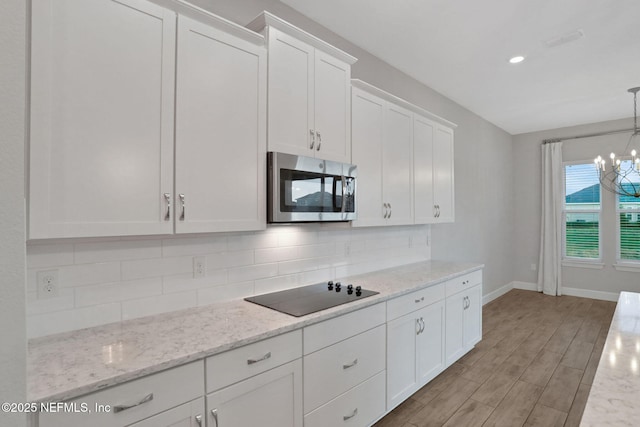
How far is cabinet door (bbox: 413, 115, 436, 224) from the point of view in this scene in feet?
10.5

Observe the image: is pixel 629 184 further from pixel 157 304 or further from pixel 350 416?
pixel 157 304

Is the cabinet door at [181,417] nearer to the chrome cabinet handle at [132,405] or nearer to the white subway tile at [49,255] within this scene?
the chrome cabinet handle at [132,405]

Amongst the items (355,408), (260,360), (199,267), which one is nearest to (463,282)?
(355,408)

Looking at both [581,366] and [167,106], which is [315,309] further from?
[581,366]

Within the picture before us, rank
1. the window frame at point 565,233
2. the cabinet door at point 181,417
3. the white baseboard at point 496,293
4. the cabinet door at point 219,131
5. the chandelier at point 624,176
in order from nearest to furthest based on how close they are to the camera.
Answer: the cabinet door at point 181,417
the cabinet door at point 219,131
the chandelier at point 624,176
the white baseboard at point 496,293
the window frame at point 565,233

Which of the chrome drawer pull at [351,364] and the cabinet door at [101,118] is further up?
the cabinet door at [101,118]

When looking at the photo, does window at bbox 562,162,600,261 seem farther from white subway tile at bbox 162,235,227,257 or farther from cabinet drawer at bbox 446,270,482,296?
white subway tile at bbox 162,235,227,257

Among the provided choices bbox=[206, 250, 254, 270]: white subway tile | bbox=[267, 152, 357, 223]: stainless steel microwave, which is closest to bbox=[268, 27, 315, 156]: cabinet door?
bbox=[267, 152, 357, 223]: stainless steel microwave

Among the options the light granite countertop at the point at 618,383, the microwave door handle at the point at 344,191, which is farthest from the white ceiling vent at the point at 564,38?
the light granite countertop at the point at 618,383

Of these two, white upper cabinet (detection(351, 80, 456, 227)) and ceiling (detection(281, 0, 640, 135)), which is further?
white upper cabinet (detection(351, 80, 456, 227))

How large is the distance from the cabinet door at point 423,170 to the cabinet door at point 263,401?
6.59ft

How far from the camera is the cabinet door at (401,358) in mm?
2297

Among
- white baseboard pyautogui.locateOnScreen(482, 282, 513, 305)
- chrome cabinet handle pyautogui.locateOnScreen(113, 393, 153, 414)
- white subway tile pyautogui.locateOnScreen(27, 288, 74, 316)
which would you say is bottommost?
white baseboard pyautogui.locateOnScreen(482, 282, 513, 305)

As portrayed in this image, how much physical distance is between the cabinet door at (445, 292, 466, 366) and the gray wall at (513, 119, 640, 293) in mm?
4006
